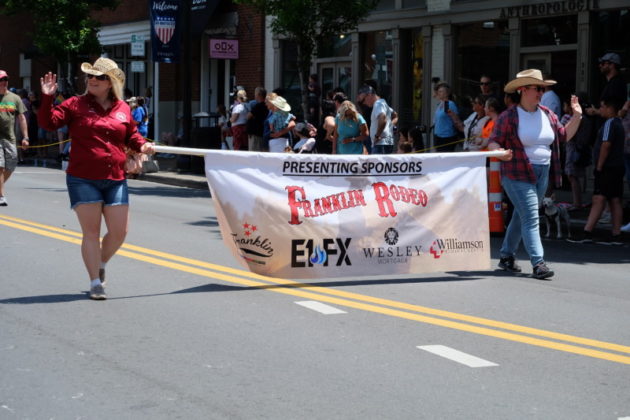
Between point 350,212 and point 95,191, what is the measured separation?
2.19 m

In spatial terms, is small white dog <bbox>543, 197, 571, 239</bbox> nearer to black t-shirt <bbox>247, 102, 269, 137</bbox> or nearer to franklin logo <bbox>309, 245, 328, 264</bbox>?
Result: franklin logo <bbox>309, 245, 328, 264</bbox>

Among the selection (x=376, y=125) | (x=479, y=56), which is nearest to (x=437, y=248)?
(x=376, y=125)

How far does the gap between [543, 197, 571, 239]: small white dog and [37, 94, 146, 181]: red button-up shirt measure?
22.6ft

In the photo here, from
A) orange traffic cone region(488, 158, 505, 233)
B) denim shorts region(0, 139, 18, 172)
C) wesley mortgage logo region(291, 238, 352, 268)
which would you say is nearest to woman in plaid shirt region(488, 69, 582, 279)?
wesley mortgage logo region(291, 238, 352, 268)

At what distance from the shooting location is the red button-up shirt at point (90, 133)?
323 inches

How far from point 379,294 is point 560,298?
151 centimetres

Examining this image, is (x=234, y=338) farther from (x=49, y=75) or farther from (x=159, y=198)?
(x=159, y=198)

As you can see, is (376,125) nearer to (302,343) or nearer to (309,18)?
(309,18)

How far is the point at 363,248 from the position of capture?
9227mm

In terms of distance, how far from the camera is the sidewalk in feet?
48.2

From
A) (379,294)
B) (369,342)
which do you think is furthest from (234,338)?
(379,294)

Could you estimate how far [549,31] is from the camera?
66.7 ft

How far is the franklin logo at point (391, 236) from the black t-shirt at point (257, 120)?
1158cm

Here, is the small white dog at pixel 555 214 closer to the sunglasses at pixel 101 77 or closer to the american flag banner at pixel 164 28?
the sunglasses at pixel 101 77
